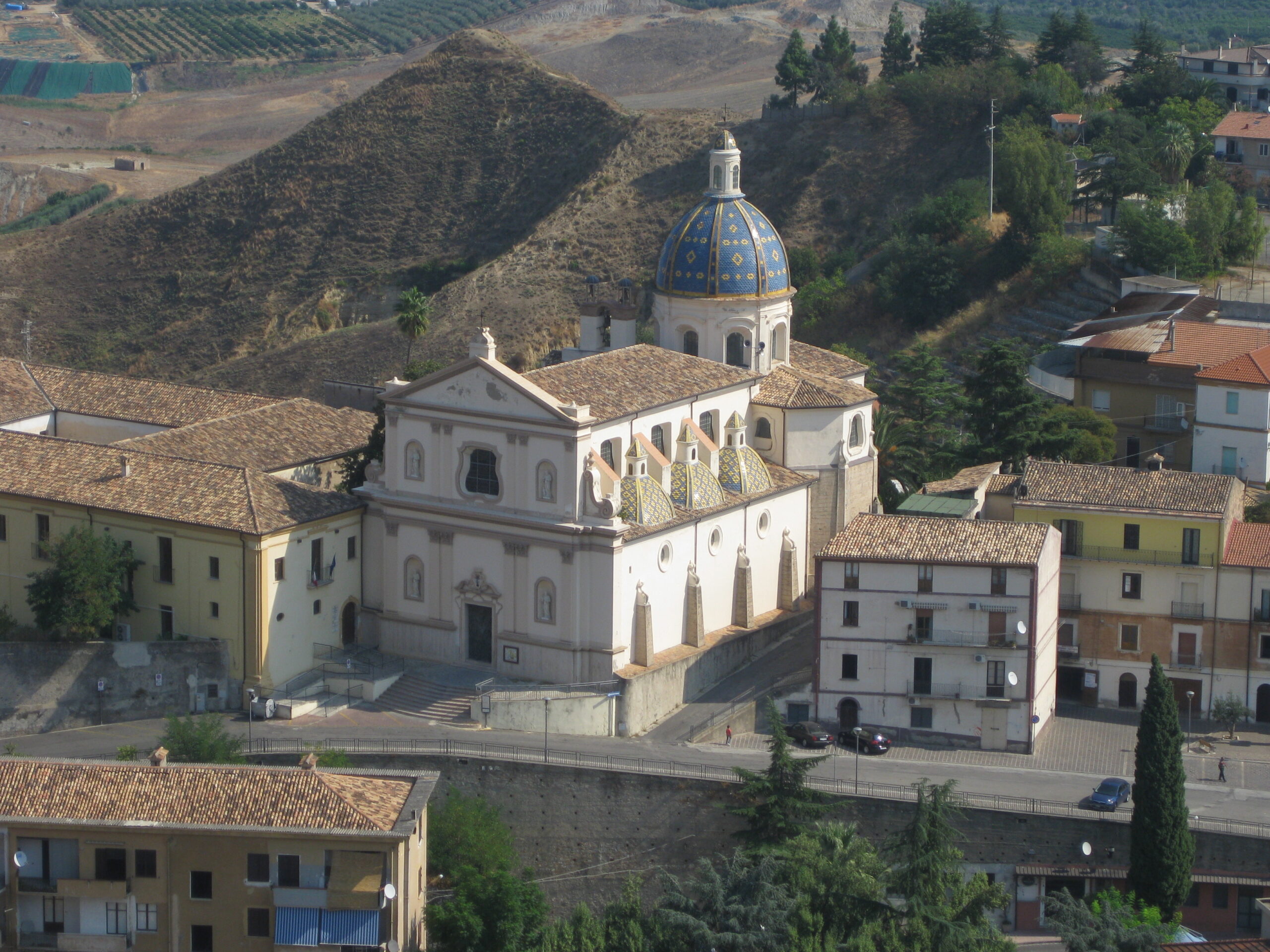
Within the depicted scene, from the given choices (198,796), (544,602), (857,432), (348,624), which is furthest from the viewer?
(857,432)

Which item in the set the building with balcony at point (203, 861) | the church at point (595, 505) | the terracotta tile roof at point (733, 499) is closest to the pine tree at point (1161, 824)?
the church at point (595, 505)

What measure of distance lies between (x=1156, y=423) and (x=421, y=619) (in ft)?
91.7

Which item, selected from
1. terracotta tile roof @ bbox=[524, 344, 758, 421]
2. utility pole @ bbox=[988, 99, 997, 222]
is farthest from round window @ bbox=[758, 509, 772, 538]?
utility pole @ bbox=[988, 99, 997, 222]

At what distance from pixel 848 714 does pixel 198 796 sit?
19530 millimetres

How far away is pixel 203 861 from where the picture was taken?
52812 mm

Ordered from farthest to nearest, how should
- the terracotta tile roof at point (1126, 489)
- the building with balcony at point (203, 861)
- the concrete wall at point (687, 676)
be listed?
the terracotta tile roof at point (1126, 489), the concrete wall at point (687, 676), the building with balcony at point (203, 861)

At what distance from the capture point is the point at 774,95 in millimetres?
137500

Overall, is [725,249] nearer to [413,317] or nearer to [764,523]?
[764,523]

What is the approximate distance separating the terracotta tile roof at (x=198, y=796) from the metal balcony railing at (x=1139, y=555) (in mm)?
22429

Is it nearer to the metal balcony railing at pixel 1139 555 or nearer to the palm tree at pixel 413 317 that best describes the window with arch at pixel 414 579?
the metal balcony railing at pixel 1139 555

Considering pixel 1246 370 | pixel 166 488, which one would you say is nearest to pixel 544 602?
pixel 166 488

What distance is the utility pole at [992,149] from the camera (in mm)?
109250

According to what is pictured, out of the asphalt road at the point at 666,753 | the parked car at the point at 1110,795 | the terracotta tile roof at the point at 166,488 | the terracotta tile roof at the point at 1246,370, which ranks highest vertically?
the terracotta tile roof at the point at 1246,370

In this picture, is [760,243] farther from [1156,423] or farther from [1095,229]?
[1095,229]
